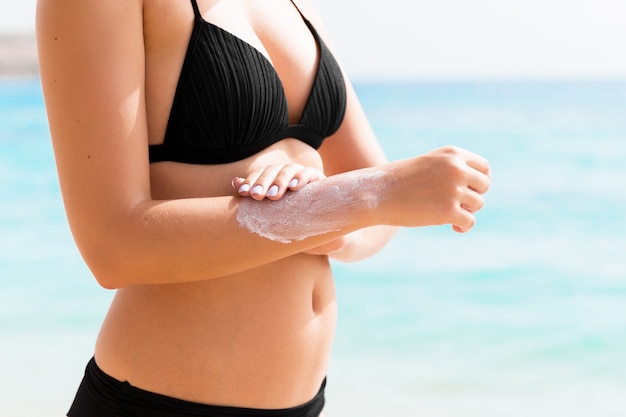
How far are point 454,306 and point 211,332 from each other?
5.45 metres

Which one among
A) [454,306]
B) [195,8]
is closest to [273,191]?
[195,8]

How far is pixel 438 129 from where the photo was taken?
16.5 metres

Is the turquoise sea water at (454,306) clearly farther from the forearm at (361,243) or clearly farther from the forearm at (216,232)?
the forearm at (216,232)

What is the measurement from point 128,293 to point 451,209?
1.96 ft

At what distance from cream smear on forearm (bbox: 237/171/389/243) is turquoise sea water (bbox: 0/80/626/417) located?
349cm

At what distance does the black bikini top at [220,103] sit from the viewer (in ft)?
4.60

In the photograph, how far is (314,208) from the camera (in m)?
1.34

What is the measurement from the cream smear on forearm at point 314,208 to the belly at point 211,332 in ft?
0.52

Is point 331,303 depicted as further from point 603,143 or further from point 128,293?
point 603,143

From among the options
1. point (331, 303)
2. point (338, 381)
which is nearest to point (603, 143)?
point (338, 381)

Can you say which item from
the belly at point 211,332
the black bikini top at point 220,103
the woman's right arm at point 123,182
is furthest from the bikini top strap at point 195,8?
the belly at point 211,332

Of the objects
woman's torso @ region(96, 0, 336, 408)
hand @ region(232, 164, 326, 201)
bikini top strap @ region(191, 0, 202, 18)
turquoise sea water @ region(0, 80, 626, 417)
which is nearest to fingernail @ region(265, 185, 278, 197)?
hand @ region(232, 164, 326, 201)

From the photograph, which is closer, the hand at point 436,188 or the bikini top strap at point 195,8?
the hand at point 436,188

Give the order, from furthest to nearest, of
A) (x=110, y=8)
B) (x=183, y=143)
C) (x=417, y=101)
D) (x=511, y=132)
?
(x=417, y=101), (x=511, y=132), (x=183, y=143), (x=110, y=8)
